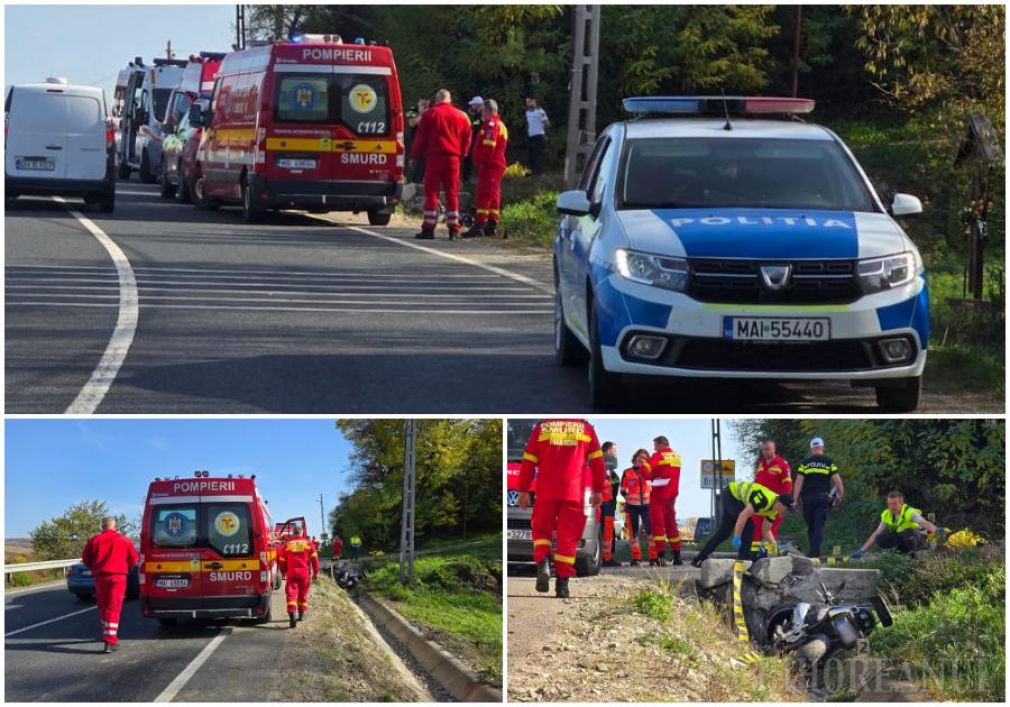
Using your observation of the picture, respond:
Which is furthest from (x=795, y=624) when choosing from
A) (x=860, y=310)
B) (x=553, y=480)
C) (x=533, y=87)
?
(x=533, y=87)

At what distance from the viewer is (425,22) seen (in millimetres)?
50219

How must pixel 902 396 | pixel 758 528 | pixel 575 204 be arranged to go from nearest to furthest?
pixel 758 528 < pixel 902 396 < pixel 575 204

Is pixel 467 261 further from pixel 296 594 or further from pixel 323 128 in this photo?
pixel 296 594

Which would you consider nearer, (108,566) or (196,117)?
(108,566)

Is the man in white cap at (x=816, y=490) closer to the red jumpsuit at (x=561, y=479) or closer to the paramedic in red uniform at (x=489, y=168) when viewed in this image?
the red jumpsuit at (x=561, y=479)

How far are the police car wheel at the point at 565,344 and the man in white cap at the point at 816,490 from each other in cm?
384

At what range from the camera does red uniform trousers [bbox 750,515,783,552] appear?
1036 cm

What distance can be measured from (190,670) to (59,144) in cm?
2035

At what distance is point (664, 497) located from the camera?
9922 mm

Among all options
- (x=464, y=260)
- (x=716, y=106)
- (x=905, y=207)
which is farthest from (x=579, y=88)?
(x=905, y=207)

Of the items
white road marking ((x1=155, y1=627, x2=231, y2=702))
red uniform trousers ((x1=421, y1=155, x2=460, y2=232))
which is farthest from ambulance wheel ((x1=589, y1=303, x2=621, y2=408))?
red uniform trousers ((x1=421, y1=155, x2=460, y2=232))

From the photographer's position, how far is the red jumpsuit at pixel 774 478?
9.77 metres

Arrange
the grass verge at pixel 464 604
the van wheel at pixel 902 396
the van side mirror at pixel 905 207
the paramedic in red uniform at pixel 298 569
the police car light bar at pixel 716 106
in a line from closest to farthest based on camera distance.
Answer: the grass verge at pixel 464 604, the van wheel at pixel 902 396, the van side mirror at pixel 905 207, the police car light bar at pixel 716 106, the paramedic in red uniform at pixel 298 569

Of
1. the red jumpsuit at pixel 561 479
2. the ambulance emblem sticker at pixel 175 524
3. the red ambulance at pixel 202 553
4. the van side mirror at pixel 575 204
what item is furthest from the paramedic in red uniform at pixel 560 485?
the ambulance emblem sticker at pixel 175 524
